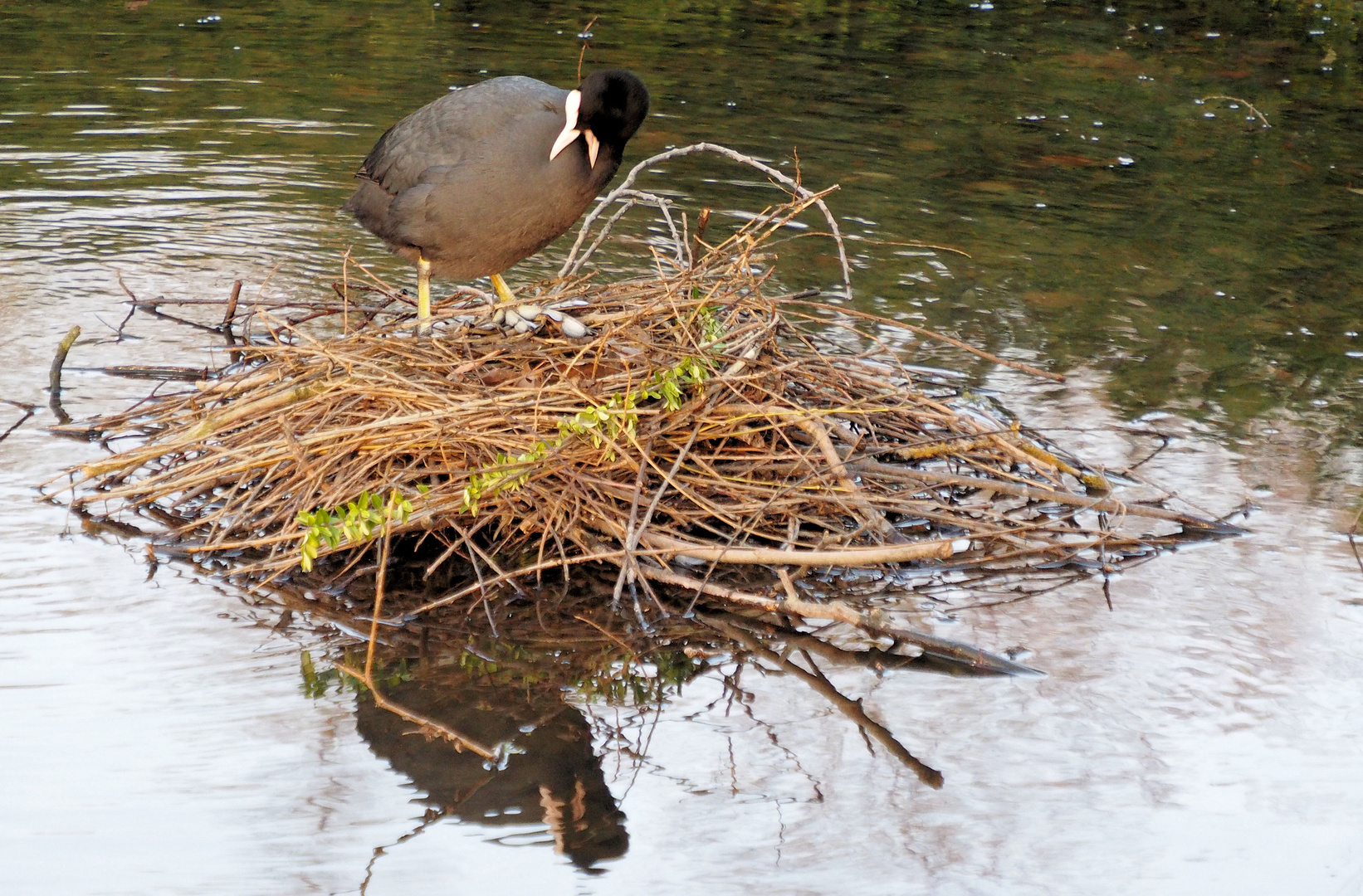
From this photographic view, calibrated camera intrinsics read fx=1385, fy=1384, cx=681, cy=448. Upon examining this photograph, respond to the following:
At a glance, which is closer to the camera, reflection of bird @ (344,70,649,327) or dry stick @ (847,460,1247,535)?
reflection of bird @ (344,70,649,327)

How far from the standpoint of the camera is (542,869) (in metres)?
2.71

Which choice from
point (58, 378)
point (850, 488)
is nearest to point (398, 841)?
point (850, 488)

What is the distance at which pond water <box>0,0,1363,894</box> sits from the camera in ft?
9.30

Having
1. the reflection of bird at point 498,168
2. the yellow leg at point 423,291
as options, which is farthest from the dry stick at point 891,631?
the yellow leg at point 423,291

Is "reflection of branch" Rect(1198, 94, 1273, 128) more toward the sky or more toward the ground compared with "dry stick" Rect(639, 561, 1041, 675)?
more toward the sky

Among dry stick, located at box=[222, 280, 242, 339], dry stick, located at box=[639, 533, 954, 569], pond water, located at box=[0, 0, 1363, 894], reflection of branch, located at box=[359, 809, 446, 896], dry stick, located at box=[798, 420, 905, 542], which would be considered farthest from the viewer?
dry stick, located at box=[222, 280, 242, 339]

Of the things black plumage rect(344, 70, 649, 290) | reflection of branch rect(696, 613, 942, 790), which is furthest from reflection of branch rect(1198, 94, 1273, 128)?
reflection of branch rect(696, 613, 942, 790)

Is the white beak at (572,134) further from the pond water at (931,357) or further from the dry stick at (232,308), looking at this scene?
the dry stick at (232,308)

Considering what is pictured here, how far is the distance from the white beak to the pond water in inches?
48.7

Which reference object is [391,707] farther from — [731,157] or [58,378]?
[731,157]

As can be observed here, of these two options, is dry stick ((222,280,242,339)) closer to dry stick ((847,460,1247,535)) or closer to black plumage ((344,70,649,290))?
black plumage ((344,70,649,290))

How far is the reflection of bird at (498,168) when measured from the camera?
394 centimetres

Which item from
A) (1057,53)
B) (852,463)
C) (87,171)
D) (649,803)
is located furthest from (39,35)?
(649,803)

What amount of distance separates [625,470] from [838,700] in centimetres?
100
